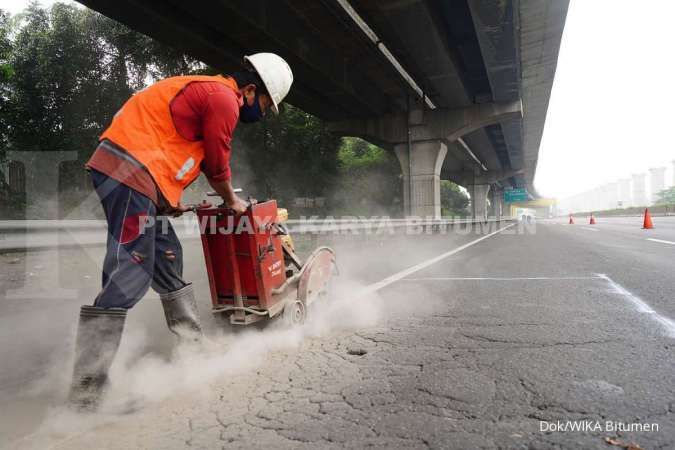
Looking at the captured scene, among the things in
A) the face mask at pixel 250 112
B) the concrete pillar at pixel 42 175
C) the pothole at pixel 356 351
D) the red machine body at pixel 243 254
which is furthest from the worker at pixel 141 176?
the concrete pillar at pixel 42 175

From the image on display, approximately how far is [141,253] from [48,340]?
173cm

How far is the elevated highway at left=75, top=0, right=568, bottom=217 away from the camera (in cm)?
1175

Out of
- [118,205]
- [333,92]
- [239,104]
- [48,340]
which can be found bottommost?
[48,340]

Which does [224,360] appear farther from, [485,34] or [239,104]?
[485,34]

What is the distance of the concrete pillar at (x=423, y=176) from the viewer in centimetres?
2467

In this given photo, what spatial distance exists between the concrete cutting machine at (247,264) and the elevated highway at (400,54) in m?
9.43

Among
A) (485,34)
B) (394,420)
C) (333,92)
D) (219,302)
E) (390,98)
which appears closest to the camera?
(394,420)

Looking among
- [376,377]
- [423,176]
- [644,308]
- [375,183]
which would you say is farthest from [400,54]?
[375,183]

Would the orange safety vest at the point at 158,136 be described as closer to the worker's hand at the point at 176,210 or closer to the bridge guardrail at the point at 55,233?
the worker's hand at the point at 176,210

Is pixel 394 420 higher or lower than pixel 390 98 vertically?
lower

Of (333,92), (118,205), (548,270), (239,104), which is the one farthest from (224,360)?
(333,92)

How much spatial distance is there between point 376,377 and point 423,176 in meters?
23.5

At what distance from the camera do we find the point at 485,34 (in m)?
14.0

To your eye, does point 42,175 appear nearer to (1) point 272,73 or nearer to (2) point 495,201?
(1) point 272,73
